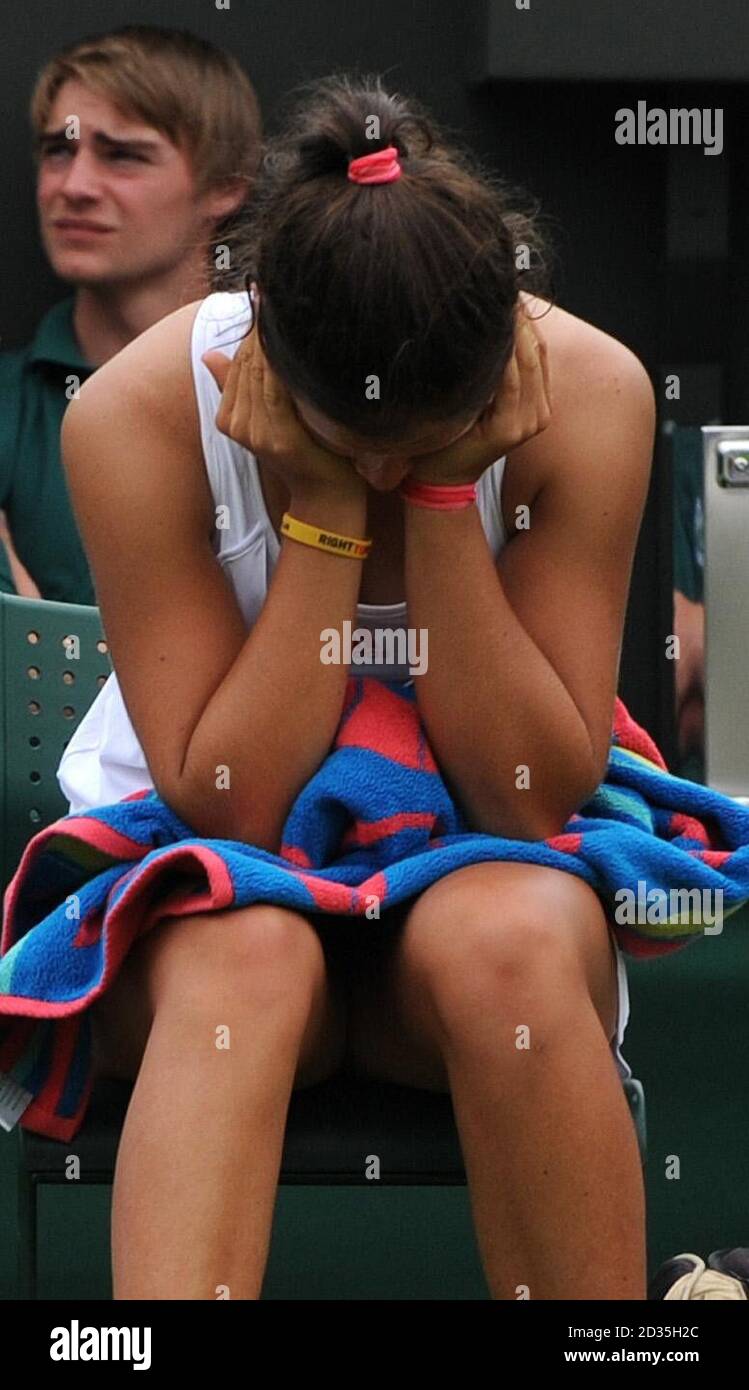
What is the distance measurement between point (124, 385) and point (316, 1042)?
0.47 m

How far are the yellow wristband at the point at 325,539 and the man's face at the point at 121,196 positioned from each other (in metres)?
1.49

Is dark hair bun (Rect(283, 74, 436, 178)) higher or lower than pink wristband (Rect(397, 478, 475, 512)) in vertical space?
higher

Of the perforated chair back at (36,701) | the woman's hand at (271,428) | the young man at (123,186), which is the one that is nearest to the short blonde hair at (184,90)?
the young man at (123,186)

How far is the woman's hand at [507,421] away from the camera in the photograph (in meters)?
1.57

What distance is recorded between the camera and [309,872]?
1585 millimetres

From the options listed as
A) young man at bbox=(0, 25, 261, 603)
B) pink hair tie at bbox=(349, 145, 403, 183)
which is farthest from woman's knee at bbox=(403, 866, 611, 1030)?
young man at bbox=(0, 25, 261, 603)

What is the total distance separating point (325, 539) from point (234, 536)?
0.11m

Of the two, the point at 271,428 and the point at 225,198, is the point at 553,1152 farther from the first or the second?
the point at 225,198

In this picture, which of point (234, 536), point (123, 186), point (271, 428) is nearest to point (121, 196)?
point (123, 186)

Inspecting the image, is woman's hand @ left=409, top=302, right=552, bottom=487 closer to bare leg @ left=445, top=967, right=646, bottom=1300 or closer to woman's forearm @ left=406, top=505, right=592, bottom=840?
woman's forearm @ left=406, top=505, right=592, bottom=840

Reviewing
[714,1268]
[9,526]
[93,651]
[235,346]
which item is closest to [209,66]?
[9,526]

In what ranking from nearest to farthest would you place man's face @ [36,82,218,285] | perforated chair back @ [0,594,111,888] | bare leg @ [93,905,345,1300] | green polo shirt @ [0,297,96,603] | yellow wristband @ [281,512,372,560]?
bare leg @ [93,905,345,1300] < yellow wristband @ [281,512,372,560] < perforated chair back @ [0,594,111,888] < green polo shirt @ [0,297,96,603] < man's face @ [36,82,218,285]

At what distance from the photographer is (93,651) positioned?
207cm

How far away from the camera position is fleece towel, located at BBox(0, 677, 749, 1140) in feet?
Result: 5.10
